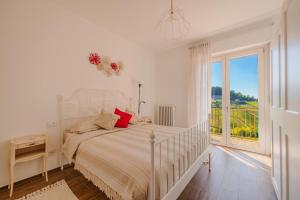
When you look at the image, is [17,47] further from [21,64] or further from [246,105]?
[246,105]

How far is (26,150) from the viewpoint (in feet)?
6.97

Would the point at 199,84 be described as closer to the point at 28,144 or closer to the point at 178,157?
the point at 178,157

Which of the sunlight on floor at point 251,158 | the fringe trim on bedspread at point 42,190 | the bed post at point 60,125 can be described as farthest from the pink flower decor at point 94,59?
the sunlight on floor at point 251,158

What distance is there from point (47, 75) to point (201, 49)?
358cm

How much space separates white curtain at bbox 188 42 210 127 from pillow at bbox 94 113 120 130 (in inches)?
86.6

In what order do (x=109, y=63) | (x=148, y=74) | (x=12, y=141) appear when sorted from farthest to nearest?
1. (x=148, y=74)
2. (x=109, y=63)
3. (x=12, y=141)

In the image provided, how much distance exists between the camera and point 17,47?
2037 mm

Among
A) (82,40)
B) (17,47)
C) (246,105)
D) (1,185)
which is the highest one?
(82,40)

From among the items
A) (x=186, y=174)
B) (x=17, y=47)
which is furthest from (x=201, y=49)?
(x=17, y=47)

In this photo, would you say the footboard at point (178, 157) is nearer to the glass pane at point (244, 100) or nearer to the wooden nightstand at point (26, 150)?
the glass pane at point (244, 100)

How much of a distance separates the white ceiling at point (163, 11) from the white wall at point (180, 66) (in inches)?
10.3

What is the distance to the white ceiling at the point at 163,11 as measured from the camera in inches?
92.2

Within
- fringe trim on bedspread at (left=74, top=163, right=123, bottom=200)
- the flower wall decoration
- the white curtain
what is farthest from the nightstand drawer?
the white curtain

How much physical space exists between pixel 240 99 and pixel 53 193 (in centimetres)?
419
